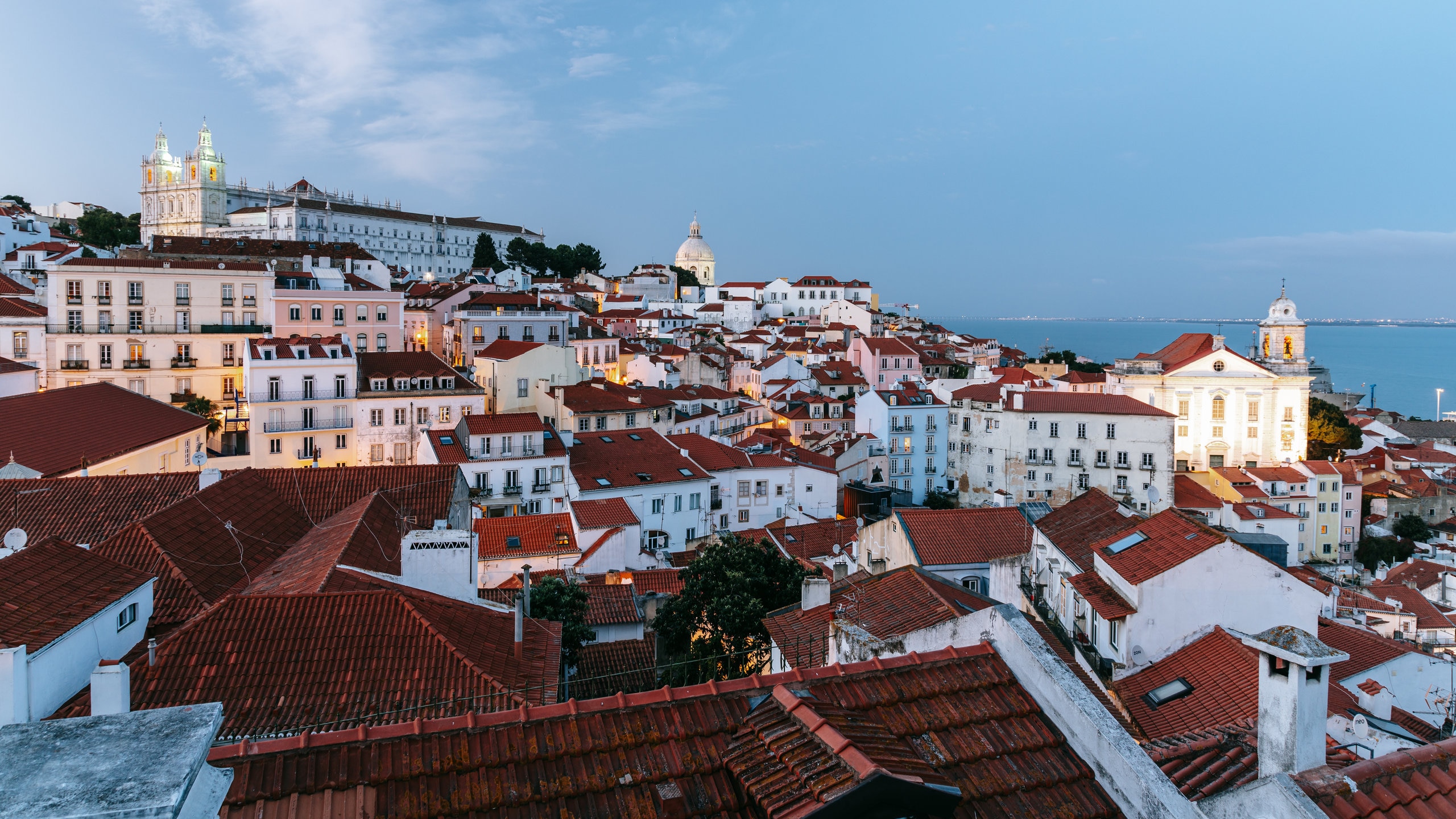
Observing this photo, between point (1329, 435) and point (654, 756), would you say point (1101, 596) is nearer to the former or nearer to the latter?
point (654, 756)

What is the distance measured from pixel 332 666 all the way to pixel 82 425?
19.3 m

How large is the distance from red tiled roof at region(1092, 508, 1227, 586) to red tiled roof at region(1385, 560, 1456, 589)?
2977 cm

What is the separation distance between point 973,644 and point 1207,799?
1545 mm

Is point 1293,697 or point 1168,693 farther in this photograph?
point 1168,693

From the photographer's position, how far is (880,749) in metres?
4.36

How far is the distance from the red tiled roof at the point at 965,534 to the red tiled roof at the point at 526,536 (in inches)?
428

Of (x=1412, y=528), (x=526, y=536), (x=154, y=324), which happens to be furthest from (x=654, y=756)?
(x=1412, y=528)

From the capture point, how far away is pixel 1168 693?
39.7 ft

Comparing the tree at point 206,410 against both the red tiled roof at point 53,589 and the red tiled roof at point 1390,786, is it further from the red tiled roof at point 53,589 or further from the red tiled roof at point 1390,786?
the red tiled roof at point 1390,786

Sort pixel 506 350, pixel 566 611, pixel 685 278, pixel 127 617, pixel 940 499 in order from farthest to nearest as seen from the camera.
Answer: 1. pixel 685 278
2. pixel 940 499
3. pixel 506 350
4. pixel 566 611
5. pixel 127 617

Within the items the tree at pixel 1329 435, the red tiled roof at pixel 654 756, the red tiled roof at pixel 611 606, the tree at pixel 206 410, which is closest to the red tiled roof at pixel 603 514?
the red tiled roof at pixel 611 606

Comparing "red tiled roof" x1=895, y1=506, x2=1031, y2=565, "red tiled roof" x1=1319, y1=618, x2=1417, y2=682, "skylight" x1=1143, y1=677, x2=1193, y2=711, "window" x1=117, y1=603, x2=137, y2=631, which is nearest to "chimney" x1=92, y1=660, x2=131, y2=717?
"window" x1=117, y1=603, x2=137, y2=631

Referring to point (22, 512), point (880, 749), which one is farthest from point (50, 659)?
point (22, 512)

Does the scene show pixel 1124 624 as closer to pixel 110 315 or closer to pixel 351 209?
pixel 110 315
